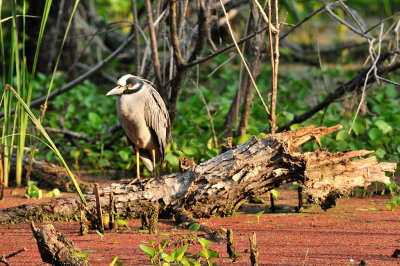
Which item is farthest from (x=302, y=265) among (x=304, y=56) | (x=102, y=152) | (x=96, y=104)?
(x=304, y=56)

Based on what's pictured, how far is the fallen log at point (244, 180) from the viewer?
469 centimetres

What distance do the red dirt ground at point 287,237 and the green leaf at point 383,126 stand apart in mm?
1349

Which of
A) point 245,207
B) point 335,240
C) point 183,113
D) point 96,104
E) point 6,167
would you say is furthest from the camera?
point 96,104

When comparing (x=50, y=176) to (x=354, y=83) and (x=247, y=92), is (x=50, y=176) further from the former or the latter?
(x=354, y=83)

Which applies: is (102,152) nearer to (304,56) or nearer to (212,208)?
(212,208)

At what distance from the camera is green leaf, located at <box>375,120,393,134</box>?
6.61m

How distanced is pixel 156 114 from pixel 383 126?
238cm

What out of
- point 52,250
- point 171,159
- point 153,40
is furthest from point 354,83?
point 52,250

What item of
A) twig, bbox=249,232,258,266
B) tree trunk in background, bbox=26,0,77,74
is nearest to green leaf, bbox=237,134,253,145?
twig, bbox=249,232,258,266

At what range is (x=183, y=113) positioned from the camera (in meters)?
8.17

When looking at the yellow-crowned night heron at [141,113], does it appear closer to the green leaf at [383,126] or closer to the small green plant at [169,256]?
the small green plant at [169,256]

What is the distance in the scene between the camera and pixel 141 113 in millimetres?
5527

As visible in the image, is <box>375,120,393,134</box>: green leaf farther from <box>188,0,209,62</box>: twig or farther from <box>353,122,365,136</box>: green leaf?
<box>188,0,209,62</box>: twig

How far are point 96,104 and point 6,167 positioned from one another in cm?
324
